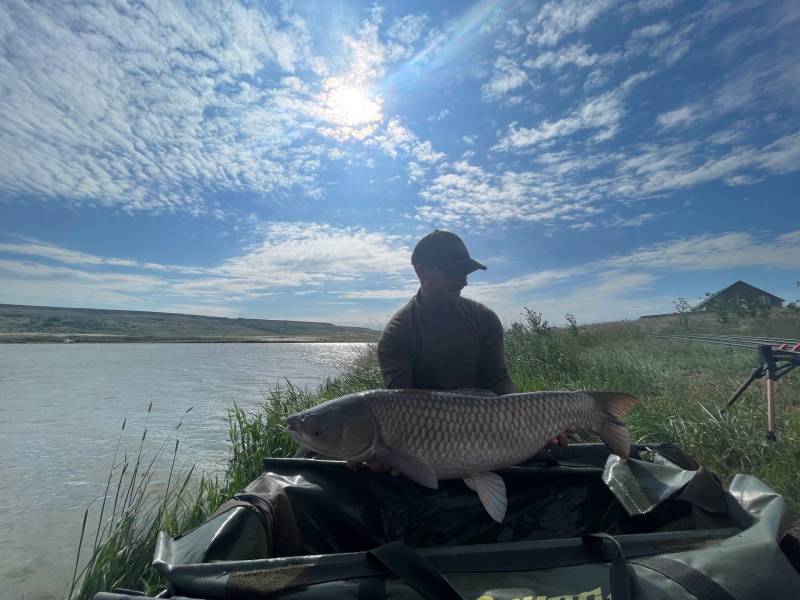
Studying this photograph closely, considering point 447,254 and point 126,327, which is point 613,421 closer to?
point 447,254

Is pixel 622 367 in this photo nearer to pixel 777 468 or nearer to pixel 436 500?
pixel 777 468

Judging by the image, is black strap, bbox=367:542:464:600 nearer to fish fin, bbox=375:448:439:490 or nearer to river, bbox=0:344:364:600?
fish fin, bbox=375:448:439:490

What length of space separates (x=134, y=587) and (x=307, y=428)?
127cm

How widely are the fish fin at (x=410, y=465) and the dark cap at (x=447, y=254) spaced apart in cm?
104

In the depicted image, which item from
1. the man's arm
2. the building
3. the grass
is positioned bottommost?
the grass

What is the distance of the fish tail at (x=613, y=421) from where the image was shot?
1.68 metres

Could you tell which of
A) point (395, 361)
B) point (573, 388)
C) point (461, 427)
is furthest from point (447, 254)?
point (573, 388)

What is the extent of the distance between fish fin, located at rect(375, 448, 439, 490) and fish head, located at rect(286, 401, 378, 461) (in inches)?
2.4

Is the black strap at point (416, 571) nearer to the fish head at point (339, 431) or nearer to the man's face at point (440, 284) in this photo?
the fish head at point (339, 431)

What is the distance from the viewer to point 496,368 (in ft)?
8.11

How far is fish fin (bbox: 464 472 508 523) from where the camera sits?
147 centimetres

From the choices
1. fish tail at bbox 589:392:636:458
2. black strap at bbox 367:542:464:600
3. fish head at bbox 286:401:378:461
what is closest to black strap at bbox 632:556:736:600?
black strap at bbox 367:542:464:600

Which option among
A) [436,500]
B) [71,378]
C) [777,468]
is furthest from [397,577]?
[71,378]

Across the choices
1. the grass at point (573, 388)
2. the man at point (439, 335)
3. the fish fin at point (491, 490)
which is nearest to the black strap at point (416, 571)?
the fish fin at point (491, 490)
